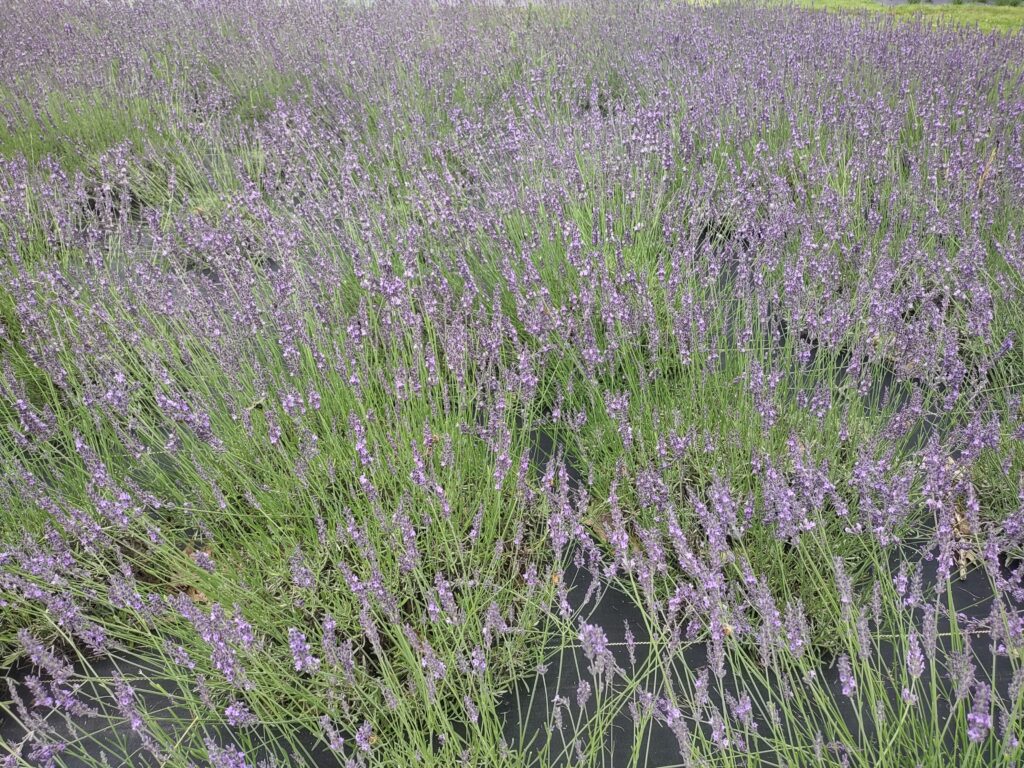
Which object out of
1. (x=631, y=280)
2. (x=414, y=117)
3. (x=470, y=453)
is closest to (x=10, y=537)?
(x=470, y=453)

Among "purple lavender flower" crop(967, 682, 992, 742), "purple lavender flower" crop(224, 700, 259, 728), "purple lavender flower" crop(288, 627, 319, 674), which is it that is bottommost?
"purple lavender flower" crop(224, 700, 259, 728)

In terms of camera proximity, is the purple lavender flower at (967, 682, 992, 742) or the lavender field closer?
the purple lavender flower at (967, 682, 992, 742)

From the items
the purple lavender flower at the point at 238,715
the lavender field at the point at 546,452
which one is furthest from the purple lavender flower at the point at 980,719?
the purple lavender flower at the point at 238,715

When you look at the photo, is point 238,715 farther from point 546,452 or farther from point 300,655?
point 546,452

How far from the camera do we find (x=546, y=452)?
235 centimetres

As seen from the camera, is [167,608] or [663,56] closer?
[167,608]

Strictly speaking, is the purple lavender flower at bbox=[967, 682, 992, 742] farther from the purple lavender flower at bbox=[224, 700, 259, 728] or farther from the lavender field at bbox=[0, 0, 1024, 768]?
the purple lavender flower at bbox=[224, 700, 259, 728]

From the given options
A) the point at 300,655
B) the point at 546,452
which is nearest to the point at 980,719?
the point at 300,655

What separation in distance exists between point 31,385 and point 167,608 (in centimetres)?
150

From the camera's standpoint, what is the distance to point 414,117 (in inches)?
170

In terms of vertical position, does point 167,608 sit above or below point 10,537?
below

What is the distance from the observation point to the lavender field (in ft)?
4.89

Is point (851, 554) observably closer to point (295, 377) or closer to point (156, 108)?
point (295, 377)

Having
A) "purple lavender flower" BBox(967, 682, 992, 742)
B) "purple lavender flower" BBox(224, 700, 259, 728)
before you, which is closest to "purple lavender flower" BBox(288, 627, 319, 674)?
"purple lavender flower" BBox(224, 700, 259, 728)
